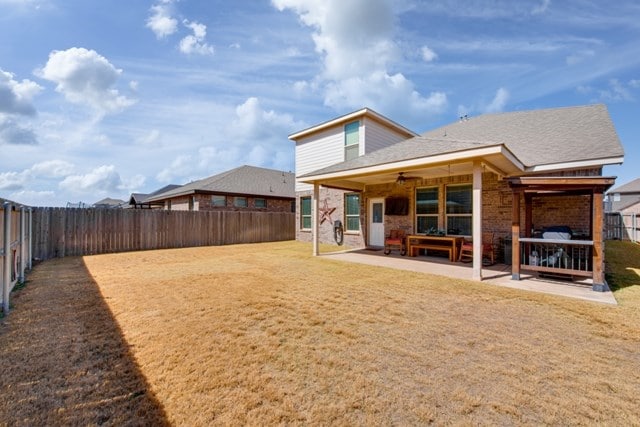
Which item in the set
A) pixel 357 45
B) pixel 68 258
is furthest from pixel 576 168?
pixel 68 258

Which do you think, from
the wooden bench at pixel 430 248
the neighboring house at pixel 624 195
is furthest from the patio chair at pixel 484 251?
the neighboring house at pixel 624 195

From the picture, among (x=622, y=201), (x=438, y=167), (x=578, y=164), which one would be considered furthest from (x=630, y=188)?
(x=438, y=167)

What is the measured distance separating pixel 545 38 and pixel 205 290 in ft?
37.7

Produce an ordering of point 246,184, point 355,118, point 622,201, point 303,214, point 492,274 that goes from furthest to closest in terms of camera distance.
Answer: point 622,201, point 246,184, point 303,214, point 355,118, point 492,274

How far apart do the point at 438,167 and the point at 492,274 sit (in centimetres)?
305

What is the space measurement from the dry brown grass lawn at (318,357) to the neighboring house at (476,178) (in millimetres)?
2146

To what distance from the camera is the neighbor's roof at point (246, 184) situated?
17188 mm

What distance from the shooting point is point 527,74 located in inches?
408

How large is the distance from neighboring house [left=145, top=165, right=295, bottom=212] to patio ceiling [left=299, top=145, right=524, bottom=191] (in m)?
8.75

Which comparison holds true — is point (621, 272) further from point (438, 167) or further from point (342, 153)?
point (342, 153)

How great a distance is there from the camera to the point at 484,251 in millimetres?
8211

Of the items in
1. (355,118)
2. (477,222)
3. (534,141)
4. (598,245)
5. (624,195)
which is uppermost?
(355,118)

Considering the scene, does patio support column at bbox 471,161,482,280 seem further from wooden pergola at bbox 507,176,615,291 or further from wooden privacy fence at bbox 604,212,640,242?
wooden privacy fence at bbox 604,212,640,242

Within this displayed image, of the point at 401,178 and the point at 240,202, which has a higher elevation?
the point at 401,178
